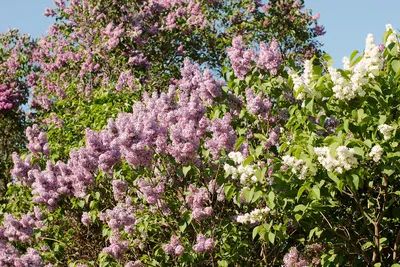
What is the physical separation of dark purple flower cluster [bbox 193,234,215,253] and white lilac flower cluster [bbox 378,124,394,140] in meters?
1.51

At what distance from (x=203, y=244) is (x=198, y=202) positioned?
317 mm

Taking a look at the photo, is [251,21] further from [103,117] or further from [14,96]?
[103,117]

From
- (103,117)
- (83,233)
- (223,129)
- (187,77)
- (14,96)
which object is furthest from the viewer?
(14,96)

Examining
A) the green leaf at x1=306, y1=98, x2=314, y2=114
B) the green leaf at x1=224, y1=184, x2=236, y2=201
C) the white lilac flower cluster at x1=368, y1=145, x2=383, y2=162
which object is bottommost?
the white lilac flower cluster at x1=368, y1=145, x2=383, y2=162

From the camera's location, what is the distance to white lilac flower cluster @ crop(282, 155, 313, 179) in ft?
14.0

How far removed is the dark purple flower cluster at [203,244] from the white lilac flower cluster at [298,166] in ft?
3.21

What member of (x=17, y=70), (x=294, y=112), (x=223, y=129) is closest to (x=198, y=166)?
(x=223, y=129)

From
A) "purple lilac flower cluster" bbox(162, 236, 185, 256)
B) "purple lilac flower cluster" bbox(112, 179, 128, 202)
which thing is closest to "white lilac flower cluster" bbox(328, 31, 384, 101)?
"purple lilac flower cluster" bbox(162, 236, 185, 256)

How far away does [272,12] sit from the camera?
14.9 m

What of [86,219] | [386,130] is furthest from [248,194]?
[86,219]

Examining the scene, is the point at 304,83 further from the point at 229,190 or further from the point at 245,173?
the point at 229,190

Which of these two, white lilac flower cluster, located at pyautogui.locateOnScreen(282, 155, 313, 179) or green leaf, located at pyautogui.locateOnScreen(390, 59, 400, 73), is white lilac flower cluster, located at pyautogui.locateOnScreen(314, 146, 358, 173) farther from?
green leaf, located at pyautogui.locateOnScreen(390, 59, 400, 73)

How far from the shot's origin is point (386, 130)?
422 centimetres

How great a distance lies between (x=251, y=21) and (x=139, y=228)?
10503 millimetres
